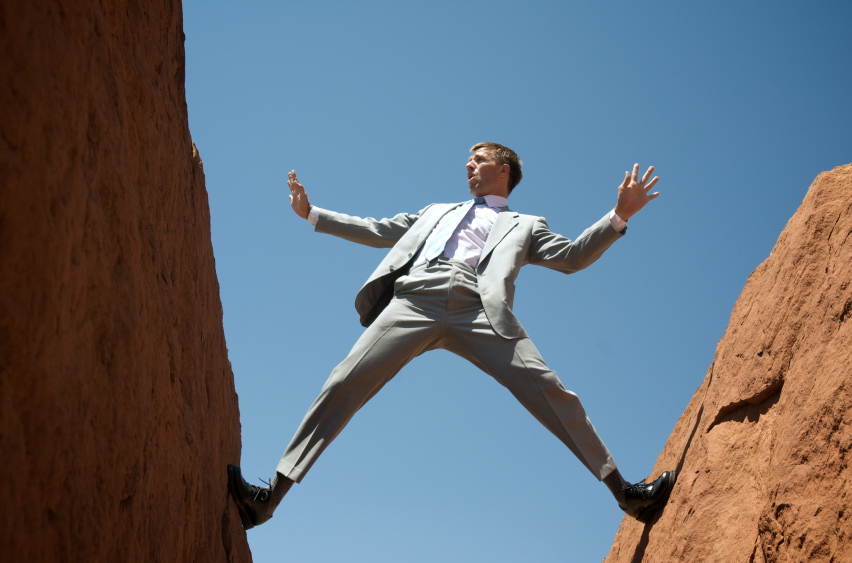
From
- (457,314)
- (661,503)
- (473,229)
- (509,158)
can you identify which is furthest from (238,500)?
(509,158)

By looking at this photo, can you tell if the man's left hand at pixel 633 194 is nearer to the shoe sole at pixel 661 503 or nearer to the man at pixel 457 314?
the man at pixel 457 314

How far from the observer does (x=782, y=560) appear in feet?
11.2

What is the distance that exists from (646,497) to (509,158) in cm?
279

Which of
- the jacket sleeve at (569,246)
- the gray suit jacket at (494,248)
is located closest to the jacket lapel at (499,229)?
the gray suit jacket at (494,248)

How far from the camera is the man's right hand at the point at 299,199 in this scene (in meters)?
5.40

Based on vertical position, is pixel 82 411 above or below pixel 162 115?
below

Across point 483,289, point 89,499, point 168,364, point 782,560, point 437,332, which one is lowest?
point 782,560

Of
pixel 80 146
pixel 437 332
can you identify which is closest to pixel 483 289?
pixel 437 332

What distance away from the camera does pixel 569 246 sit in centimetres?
509

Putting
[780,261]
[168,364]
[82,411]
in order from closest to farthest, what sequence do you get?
[82,411] → [168,364] → [780,261]

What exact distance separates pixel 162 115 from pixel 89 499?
A: 187cm

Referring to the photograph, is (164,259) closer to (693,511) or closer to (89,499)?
(89,499)

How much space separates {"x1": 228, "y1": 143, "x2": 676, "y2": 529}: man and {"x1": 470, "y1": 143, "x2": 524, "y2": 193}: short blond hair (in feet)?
1.71

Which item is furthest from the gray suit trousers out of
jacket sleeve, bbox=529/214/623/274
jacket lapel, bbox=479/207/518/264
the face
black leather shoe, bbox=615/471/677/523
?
the face
